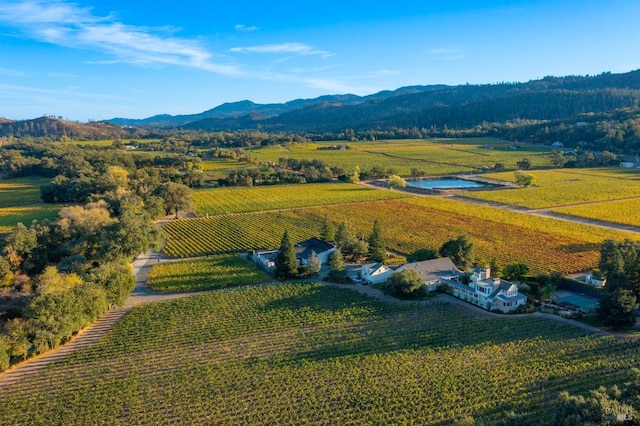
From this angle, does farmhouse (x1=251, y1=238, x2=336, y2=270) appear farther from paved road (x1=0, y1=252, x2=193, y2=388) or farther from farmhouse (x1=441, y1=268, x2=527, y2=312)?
farmhouse (x1=441, y1=268, x2=527, y2=312)

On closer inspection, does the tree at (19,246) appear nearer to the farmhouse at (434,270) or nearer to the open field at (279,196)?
the open field at (279,196)

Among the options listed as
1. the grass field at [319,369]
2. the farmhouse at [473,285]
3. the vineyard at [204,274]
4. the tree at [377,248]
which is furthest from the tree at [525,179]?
the vineyard at [204,274]

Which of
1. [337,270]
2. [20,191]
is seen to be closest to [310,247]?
[337,270]

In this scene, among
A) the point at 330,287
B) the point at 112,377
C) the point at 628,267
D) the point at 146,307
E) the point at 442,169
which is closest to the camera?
the point at 112,377

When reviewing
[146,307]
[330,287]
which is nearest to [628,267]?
[330,287]

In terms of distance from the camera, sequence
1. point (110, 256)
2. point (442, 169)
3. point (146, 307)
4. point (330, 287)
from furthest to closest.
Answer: point (442, 169) → point (110, 256) → point (330, 287) → point (146, 307)

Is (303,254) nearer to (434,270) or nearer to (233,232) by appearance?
(434,270)

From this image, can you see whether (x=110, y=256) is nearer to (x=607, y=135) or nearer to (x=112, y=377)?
(x=112, y=377)
